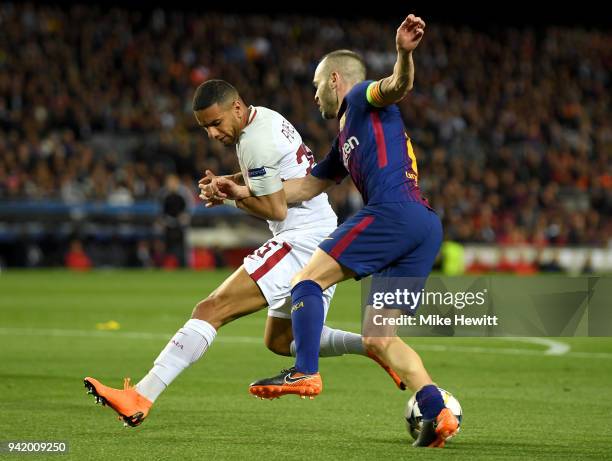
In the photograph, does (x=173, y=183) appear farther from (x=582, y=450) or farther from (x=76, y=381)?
(x=582, y=450)

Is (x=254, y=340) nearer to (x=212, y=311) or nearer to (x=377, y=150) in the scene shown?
(x=212, y=311)

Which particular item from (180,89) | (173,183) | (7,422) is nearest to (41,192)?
(173,183)

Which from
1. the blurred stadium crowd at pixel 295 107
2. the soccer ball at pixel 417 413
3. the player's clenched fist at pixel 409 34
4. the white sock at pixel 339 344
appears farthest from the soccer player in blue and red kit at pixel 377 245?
the blurred stadium crowd at pixel 295 107

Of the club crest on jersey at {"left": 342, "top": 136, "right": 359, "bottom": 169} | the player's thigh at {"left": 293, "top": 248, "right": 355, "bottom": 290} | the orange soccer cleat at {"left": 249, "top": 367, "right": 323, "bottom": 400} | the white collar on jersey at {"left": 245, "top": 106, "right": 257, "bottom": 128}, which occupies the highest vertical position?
the white collar on jersey at {"left": 245, "top": 106, "right": 257, "bottom": 128}

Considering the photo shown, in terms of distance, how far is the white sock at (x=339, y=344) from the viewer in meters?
7.28

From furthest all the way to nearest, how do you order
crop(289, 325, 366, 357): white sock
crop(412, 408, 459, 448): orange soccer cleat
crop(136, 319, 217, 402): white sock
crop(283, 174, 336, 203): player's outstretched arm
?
1. crop(289, 325, 366, 357): white sock
2. crop(283, 174, 336, 203): player's outstretched arm
3. crop(136, 319, 217, 402): white sock
4. crop(412, 408, 459, 448): orange soccer cleat

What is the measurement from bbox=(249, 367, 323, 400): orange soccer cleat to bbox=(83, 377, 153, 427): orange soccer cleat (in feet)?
2.22

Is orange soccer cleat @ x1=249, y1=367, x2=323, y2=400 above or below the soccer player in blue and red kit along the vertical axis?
below

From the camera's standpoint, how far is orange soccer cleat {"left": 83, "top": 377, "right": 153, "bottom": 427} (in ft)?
20.8

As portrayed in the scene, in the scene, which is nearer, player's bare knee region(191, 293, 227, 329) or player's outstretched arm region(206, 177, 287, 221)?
player's outstretched arm region(206, 177, 287, 221)

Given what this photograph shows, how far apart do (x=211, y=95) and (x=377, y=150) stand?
1.08m

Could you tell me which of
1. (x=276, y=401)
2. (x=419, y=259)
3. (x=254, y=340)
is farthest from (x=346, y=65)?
(x=254, y=340)

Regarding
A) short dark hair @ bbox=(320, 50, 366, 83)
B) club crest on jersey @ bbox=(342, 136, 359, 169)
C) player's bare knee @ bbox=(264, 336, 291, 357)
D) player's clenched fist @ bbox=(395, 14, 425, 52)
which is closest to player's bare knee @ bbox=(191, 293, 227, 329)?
player's bare knee @ bbox=(264, 336, 291, 357)

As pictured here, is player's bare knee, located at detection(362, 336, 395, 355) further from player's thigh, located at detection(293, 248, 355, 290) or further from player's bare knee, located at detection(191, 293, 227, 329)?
player's bare knee, located at detection(191, 293, 227, 329)
